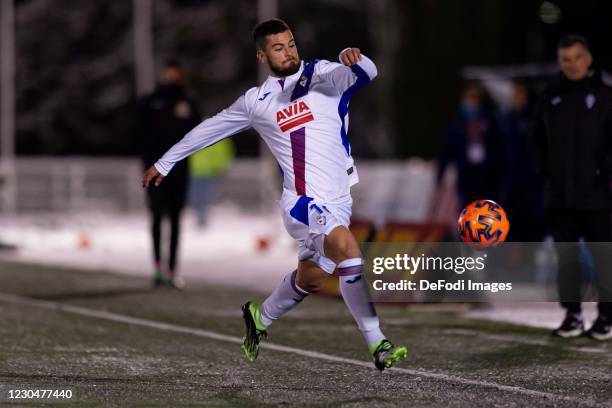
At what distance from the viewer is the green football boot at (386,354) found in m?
7.94

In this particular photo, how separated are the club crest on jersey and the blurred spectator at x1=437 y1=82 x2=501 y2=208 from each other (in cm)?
651

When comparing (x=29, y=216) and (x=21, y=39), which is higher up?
(x=21, y=39)

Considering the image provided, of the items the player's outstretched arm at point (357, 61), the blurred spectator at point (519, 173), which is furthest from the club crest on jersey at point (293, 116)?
the blurred spectator at point (519, 173)

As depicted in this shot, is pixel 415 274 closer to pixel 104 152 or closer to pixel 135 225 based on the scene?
pixel 135 225

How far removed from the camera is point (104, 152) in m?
43.3

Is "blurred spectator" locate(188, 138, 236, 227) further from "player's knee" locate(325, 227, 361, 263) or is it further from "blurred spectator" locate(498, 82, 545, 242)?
"player's knee" locate(325, 227, 361, 263)

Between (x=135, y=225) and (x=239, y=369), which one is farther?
(x=135, y=225)

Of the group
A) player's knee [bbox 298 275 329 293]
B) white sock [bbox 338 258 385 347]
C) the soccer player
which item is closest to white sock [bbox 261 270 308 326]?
player's knee [bbox 298 275 329 293]

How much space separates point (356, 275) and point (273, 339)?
220 centimetres

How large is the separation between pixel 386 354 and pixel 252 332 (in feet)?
3.59

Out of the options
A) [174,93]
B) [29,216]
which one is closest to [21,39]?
[29,216]

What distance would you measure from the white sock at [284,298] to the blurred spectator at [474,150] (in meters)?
6.21

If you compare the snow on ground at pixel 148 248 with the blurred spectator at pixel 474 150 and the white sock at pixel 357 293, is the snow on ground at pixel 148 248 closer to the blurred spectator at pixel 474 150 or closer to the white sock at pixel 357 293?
the blurred spectator at pixel 474 150

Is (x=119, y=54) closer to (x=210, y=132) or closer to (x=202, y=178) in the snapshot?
(x=202, y=178)
